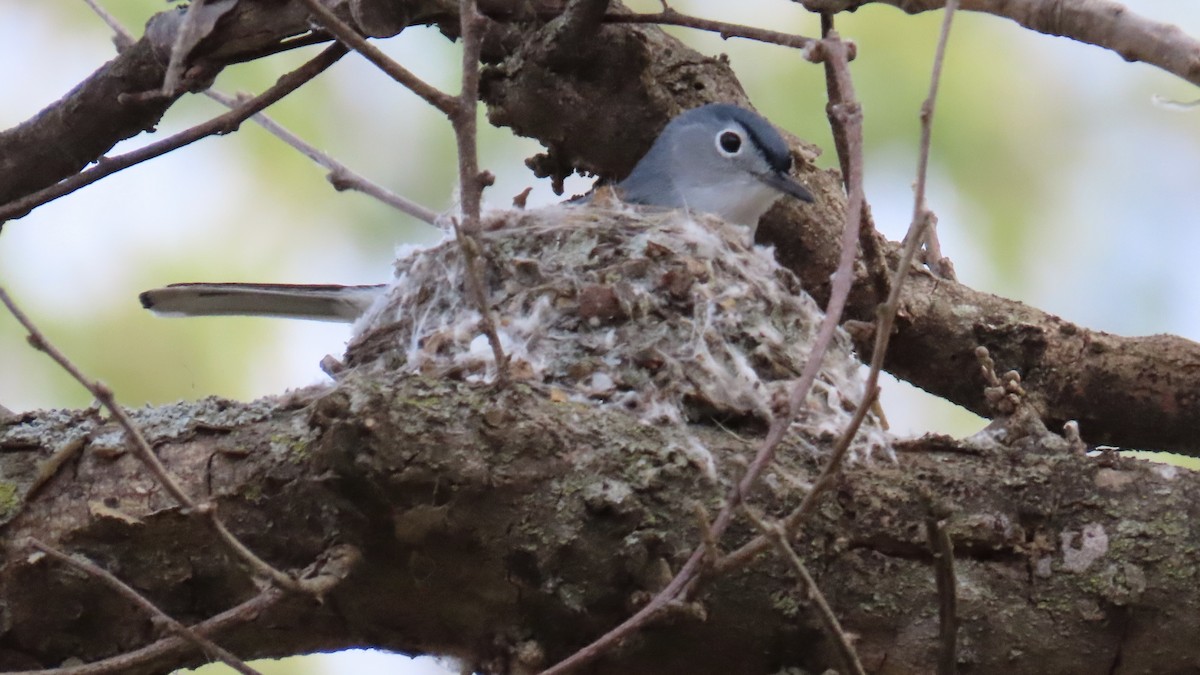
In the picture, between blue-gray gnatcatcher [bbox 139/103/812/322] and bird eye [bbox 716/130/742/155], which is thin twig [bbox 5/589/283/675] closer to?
blue-gray gnatcatcher [bbox 139/103/812/322]

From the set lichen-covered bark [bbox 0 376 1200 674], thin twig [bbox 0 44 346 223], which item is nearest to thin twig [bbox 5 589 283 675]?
lichen-covered bark [bbox 0 376 1200 674]

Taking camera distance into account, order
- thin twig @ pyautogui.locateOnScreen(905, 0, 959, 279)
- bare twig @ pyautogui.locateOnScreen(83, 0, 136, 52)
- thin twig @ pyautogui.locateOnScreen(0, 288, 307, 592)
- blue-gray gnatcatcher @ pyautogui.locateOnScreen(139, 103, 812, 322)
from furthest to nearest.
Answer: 1. blue-gray gnatcatcher @ pyautogui.locateOnScreen(139, 103, 812, 322)
2. bare twig @ pyautogui.locateOnScreen(83, 0, 136, 52)
3. thin twig @ pyautogui.locateOnScreen(0, 288, 307, 592)
4. thin twig @ pyautogui.locateOnScreen(905, 0, 959, 279)

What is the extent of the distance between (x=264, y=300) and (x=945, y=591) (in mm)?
2625

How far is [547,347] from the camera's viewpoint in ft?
10.4

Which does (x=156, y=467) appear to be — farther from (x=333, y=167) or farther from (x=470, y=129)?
(x=333, y=167)

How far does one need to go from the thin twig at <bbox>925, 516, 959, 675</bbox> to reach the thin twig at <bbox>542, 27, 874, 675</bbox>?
17cm

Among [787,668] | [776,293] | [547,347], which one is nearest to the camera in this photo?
[787,668]

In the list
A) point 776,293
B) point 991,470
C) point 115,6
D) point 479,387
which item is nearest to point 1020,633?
point 991,470

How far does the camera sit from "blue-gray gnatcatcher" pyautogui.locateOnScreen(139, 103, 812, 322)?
3.95 meters

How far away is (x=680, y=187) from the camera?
4.40 meters

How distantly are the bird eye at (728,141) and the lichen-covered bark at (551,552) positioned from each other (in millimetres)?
2051

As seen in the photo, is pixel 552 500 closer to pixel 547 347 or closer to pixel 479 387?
pixel 479 387

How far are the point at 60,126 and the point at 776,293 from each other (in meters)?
1.87

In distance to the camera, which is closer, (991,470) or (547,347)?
(991,470)
